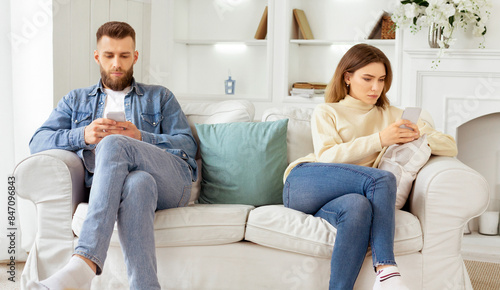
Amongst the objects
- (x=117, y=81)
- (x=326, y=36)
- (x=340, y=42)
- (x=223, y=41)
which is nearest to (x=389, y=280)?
(x=117, y=81)

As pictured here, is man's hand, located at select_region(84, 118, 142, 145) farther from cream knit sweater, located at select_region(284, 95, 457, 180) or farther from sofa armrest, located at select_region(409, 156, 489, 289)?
sofa armrest, located at select_region(409, 156, 489, 289)

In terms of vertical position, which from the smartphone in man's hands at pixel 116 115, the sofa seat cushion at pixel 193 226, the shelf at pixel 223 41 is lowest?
the sofa seat cushion at pixel 193 226

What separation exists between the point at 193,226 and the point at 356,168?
65 centimetres

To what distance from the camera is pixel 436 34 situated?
377 cm

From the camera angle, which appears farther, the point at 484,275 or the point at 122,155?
the point at 484,275

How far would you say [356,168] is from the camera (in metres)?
2.21

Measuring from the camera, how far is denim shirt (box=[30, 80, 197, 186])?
98.4 inches

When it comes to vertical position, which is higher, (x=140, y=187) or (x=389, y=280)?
(x=140, y=187)

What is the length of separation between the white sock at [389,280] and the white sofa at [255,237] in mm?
166

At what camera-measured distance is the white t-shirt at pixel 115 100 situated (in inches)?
105

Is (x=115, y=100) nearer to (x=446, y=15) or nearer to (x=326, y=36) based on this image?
(x=446, y=15)

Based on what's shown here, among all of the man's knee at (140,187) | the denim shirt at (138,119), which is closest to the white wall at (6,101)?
the denim shirt at (138,119)

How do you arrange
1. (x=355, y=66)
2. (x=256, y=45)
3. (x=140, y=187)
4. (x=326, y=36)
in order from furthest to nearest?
(x=256, y=45) → (x=326, y=36) → (x=355, y=66) → (x=140, y=187)

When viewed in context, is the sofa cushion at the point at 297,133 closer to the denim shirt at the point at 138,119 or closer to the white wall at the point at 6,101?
the denim shirt at the point at 138,119
